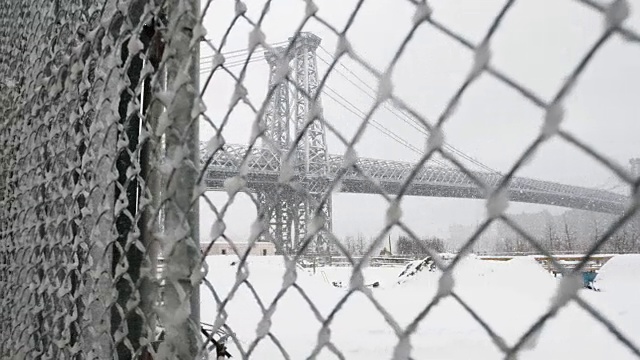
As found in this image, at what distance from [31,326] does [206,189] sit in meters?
0.67

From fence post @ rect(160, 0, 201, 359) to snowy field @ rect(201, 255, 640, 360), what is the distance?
1.47 meters

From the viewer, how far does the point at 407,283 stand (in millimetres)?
7219

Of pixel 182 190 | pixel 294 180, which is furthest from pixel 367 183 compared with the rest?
pixel 182 190

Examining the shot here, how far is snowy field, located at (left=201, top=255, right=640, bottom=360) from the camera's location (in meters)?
2.89

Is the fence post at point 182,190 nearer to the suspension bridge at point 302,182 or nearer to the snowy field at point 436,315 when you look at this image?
the suspension bridge at point 302,182

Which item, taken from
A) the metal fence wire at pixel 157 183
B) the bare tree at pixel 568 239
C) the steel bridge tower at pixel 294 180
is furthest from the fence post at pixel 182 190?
the bare tree at pixel 568 239

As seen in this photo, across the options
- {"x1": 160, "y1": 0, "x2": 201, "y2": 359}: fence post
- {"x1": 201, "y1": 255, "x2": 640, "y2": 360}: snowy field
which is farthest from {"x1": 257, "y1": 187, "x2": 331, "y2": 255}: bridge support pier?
{"x1": 201, "y1": 255, "x2": 640, "y2": 360}: snowy field

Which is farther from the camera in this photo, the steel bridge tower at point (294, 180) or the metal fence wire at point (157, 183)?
the steel bridge tower at point (294, 180)

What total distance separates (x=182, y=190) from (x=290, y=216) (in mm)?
275

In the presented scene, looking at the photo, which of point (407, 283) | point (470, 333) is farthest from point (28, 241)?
point (407, 283)

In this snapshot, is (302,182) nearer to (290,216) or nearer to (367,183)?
(290,216)

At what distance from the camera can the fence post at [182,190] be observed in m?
0.62

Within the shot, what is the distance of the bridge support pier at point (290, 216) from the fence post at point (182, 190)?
11 centimetres

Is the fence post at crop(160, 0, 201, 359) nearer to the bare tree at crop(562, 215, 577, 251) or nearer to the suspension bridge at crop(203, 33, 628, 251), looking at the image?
the suspension bridge at crop(203, 33, 628, 251)
